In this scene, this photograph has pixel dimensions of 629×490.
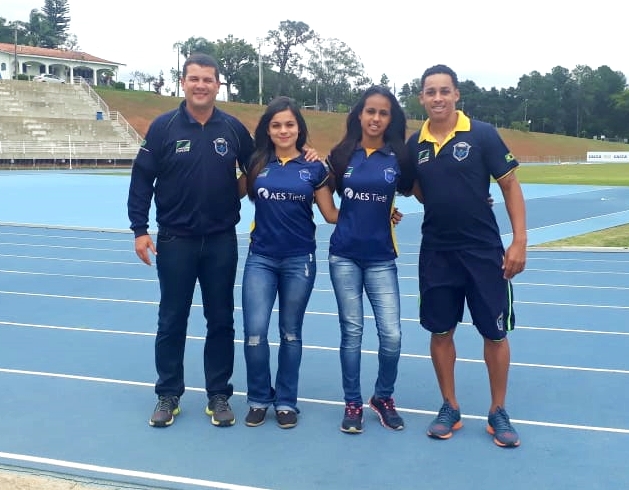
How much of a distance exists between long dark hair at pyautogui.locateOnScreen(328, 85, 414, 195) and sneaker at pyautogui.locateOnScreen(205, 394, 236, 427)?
1386 mm

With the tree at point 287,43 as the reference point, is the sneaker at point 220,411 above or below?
below

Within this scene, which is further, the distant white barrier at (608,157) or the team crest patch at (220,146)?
the distant white barrier at (608,157)

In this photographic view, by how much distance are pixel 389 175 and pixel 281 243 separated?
702 mm

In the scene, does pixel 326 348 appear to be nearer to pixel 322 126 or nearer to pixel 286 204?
pixel 286 204

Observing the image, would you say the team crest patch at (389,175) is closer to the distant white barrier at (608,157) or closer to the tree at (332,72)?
the distant white barrier at (608,157)

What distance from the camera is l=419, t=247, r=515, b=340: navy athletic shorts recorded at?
385 cm

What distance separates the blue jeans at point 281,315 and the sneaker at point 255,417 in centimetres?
3

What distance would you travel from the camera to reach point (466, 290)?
396cm

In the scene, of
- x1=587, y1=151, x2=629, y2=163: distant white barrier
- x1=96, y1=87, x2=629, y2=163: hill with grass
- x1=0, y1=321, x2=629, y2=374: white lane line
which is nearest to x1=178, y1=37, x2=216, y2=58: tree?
x1=96, y1=87, x2=629, y2=163: hill with grass

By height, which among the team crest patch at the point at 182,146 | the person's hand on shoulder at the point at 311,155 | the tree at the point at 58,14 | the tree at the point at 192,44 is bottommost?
the person's hand on shoulder at the point at 311,155

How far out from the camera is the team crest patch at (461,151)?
3.78m

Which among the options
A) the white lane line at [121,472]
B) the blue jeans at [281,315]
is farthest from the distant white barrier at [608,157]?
the white lane line at [121,472]

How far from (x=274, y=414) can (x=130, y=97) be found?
6224 centimetres

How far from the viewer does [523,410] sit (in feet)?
14.3
